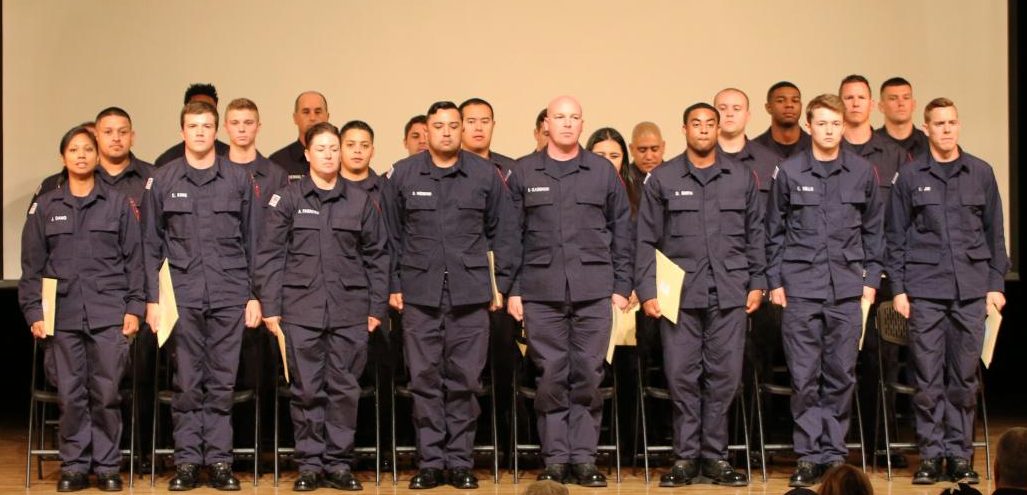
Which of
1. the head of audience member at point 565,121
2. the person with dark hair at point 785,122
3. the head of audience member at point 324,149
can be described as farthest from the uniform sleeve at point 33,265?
the person with dark hair at point 785,122

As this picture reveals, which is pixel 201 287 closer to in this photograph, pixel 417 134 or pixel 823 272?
pixel 417 134

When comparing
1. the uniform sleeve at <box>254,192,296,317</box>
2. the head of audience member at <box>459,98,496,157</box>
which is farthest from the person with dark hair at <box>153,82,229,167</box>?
the head of audience member at <box>459,98,496,157</box>

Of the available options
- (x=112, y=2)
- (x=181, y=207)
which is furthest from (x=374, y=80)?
(x=181, y=207)

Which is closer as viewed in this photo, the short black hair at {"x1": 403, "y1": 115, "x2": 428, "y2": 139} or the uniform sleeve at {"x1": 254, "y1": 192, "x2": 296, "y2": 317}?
the uniform sleeve at {"x1": 254, "y1": 192, "x2": 296, "y2": 317}

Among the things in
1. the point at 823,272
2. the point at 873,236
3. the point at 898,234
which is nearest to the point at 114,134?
the point at 823,272

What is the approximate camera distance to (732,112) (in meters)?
7.17

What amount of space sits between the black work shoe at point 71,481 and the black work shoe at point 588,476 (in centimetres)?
217

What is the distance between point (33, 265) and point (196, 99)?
141 centimetres

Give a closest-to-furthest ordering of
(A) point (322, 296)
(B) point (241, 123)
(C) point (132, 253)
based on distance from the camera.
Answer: (A) point (322, 296), (C) point (132, 253), (B) point (241, 123)

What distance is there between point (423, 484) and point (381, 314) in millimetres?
770

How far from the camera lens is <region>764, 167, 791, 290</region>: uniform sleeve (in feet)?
21.6

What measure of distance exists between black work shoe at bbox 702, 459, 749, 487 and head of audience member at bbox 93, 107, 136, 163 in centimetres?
316

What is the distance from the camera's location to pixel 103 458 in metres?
6.52

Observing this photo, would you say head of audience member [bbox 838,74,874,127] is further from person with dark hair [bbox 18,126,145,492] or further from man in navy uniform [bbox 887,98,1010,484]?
person with dark hair [bbox 18,126,145,492]
